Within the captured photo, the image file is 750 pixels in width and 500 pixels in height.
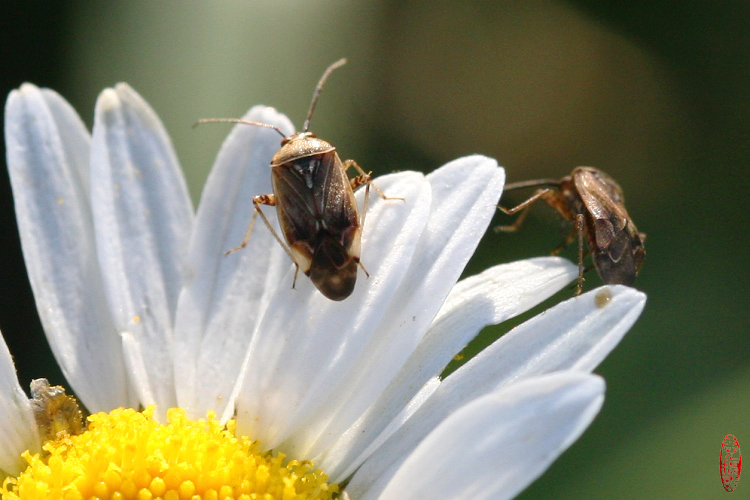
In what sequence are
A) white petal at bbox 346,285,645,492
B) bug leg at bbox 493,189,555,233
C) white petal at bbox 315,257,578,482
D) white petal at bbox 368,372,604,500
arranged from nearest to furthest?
white petal at bbox 368,372,604,500
white petal at bbox 346,285,645,492
white petal at bbox 315,257,578,482
bug leg at bbox 493,189,555,233

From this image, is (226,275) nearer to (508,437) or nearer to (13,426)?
(13,426)

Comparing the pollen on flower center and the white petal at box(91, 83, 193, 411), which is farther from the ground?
the white petal at box(91, 83, 193, 411)

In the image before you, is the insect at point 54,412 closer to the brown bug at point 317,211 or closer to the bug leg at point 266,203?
the brown bug at point 317,211

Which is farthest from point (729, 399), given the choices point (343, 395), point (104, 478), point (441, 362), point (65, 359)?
point (65, 359)

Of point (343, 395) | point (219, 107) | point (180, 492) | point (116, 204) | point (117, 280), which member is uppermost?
point (219, 107)

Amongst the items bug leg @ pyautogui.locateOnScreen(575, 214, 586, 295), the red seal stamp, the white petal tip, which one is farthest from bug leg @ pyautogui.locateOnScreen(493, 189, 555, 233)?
the white petal tip

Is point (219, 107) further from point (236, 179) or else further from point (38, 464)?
point (38, 464)

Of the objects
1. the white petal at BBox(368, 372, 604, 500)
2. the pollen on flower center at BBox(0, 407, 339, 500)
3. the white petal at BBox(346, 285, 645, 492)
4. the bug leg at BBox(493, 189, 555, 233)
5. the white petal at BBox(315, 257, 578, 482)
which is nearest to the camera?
the white petal at BBox(368, 372, 604, 500)

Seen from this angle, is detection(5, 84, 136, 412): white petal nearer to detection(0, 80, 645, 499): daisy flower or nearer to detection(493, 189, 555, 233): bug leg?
detection(0, 80, 645, 499): daisy flower
